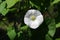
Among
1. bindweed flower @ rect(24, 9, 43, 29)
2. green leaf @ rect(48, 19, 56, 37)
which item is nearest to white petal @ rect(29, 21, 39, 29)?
bindweed flower @ rect(24, 9, 43, 29)

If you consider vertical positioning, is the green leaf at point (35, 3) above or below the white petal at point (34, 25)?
above

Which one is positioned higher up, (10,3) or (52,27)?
(10,3)

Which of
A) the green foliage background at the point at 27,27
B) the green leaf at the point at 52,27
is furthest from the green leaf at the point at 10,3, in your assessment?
the green leaf at the point at 52,27

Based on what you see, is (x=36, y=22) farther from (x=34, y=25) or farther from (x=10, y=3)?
(x=10, y=3)

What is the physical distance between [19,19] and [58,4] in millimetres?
389

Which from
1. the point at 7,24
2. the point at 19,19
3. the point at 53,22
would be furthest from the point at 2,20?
the point at 53,22

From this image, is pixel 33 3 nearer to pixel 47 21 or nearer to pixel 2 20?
pixel 47 21

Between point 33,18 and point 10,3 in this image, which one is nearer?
point 10,3

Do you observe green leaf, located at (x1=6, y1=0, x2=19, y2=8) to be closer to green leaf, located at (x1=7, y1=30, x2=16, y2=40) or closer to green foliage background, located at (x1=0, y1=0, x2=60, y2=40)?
green foliage background, located at (x1=0, y1=0, x2=60, y2=40)

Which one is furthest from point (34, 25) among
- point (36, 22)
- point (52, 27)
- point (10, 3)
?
point (10, 3)

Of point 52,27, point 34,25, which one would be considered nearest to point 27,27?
point 34,25

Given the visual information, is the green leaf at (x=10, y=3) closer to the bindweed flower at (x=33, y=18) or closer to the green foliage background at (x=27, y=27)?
the green foliage background at (x=27, y=27)

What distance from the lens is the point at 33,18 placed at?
6.65ft

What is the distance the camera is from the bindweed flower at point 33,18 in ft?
6.42
